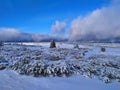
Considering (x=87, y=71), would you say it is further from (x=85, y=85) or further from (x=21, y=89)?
(x=21, y=89)

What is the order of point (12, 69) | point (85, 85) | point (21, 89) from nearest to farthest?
point (21, 89)
point (85, 85)
point (12, 69)

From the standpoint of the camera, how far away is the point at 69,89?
9.02 metres

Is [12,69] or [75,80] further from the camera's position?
[12,69]

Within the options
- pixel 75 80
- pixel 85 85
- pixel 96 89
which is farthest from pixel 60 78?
pixel 96 89

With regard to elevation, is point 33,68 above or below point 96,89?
above

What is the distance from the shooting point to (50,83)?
983cm

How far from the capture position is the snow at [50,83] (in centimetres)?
901

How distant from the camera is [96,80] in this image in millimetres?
10906

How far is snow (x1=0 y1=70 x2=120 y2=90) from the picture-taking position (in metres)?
9.01

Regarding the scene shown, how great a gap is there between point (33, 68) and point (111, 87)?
4704 mm

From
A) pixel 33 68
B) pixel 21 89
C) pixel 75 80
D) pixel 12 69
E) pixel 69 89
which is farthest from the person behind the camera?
pixel 12 69

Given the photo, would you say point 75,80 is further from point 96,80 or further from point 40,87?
point 40,87

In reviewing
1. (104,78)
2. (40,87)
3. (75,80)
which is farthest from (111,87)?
(40,87)

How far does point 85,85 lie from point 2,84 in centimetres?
427
